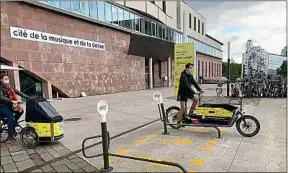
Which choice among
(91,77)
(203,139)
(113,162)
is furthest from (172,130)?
(91,77)

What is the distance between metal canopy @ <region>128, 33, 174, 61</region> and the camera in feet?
79.6

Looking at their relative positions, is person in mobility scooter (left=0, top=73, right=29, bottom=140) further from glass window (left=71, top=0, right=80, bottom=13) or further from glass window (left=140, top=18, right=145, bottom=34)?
glass window (left=140, top=18, right=145, bottom=34)

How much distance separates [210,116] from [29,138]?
165 inches

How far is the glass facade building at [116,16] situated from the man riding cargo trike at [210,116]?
1139cm

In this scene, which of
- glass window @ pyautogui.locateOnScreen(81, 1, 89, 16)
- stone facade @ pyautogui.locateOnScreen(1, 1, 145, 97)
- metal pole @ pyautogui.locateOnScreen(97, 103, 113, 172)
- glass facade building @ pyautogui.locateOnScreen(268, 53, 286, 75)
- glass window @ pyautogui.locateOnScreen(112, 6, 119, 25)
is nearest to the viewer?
metal pole @ pyautogui.locateOnScreen(97, 103, 113, 172)

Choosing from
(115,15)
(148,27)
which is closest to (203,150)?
(115,15)

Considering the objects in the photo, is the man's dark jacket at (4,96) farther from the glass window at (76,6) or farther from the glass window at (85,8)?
the glass window at (85,8)

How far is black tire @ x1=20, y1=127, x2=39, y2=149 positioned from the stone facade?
880 centimetres

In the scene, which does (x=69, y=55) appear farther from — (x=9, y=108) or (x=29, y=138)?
(x=29, y=138)

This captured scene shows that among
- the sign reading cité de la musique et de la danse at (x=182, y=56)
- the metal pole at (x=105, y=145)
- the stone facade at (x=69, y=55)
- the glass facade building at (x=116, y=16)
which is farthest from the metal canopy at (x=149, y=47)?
the metal pole at (x=105, y=145)

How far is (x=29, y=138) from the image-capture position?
18.5 ft

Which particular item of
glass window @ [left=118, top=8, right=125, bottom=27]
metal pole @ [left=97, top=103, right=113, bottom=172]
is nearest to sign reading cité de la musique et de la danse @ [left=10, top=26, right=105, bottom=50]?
glass window @ [left=118, top=8, right=125, bottom=27]

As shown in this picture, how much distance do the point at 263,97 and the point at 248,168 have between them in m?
13.3

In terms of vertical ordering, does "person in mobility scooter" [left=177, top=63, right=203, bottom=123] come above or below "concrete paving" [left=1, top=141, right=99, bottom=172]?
above
